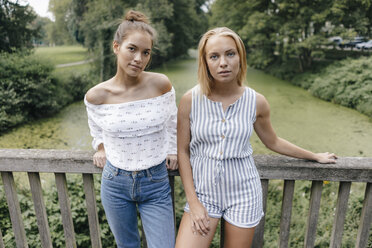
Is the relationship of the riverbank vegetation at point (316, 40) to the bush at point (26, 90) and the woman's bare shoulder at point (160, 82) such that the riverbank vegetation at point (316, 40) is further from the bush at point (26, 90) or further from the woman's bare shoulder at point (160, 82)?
the bush at point (26, 90)

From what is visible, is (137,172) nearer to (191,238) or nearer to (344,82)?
(191,238)

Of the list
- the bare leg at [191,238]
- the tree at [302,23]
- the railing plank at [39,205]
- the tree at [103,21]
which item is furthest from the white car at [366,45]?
the railing plank at [39,205]

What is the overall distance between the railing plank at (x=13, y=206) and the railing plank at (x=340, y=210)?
1516 mm

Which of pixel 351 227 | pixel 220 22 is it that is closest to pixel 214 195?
pixel 351 227

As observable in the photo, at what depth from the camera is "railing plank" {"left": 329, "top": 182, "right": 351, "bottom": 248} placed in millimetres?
1306

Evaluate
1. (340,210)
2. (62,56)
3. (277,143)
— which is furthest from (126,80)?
(62,56)

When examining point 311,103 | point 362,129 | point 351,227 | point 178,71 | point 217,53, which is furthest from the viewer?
point 178,71

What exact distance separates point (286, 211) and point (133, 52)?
100 cm

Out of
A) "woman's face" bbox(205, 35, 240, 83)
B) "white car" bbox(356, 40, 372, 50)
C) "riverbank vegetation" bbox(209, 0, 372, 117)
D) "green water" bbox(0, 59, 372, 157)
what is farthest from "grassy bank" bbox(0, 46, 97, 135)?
"white car" bbox(356, 40, 372, 50)

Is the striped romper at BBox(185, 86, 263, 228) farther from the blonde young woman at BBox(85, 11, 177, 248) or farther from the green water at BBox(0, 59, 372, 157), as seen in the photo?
the green water at BBox(0, 59, 372, 157)

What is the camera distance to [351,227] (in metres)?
2.90

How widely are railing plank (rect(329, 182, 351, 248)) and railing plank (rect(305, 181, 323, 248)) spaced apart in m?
0.08

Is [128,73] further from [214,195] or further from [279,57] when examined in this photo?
[279,57]

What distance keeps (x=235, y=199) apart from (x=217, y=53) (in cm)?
61
